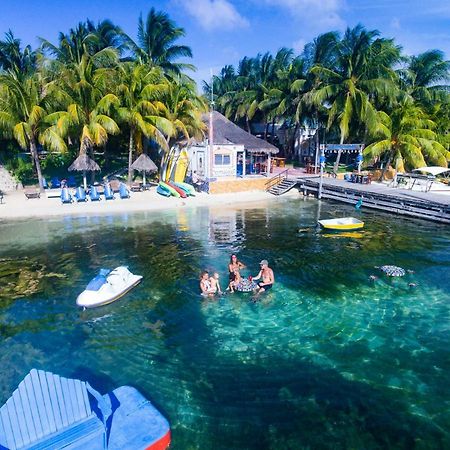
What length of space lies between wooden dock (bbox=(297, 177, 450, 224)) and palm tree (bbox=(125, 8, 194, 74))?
695 inches

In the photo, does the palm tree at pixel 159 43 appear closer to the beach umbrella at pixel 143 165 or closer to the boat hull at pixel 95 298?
the beach umbrella at pixel 143 165

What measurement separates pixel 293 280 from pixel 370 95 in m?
30.2

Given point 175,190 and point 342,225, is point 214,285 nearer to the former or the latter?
point 342,225

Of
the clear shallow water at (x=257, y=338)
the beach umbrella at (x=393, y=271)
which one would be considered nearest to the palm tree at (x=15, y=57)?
the clear shallow water at (x=257, y=338)

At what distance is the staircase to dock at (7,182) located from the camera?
103 feet

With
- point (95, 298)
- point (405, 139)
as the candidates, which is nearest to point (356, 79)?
point (405, 139)

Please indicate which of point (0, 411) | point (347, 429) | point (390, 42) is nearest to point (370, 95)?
point (390, 42)

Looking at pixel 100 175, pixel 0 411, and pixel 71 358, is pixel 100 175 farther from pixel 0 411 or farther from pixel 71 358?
pixel 0 411

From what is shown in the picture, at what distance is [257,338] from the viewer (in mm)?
10422

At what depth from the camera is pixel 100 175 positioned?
34906 mm

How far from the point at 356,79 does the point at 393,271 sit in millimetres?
25593

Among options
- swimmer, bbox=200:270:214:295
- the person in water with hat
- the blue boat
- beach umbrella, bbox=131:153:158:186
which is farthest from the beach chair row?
the blue boat

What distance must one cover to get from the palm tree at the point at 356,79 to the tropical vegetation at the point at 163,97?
9cm

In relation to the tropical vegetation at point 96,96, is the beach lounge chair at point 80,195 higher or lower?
lower
